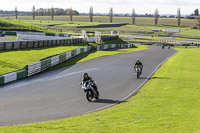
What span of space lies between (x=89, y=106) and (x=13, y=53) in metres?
24.4

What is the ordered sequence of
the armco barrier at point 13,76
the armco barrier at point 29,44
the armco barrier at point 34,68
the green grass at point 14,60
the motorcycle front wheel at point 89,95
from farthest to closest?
the armco barrier at point 29,44 < the green grass at point 14,60 < the armco barrier at point 34,68 < the armco barrier at point 13,76 < the motorcycle front wheel at point 89,95

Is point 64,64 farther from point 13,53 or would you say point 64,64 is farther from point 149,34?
point 149,34

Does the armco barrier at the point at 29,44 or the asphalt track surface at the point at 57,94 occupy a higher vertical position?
the armco barrier at the point at 29,44

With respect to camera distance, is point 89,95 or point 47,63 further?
point 47,63

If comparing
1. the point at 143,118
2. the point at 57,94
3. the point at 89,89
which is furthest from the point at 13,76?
the point at 143,118

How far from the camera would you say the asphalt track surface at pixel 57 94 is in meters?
16.7

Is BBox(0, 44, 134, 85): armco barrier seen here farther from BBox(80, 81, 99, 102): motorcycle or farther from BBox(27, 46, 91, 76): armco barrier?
BBox(80, 81, 99, 102): motorcycle

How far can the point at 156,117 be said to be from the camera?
1520cm

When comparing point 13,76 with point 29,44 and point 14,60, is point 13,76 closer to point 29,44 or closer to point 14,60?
point 14,60

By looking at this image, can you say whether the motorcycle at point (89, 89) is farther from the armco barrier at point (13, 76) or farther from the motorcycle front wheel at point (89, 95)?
the armco barrier at point (13, 76)

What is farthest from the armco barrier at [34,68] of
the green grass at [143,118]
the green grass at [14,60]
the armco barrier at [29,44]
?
the green grass at [143,118]

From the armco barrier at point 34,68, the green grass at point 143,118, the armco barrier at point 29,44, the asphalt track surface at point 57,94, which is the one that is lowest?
the asphalt track surface at point 57,94

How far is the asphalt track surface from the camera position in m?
16.7

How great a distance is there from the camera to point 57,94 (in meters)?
21.7
